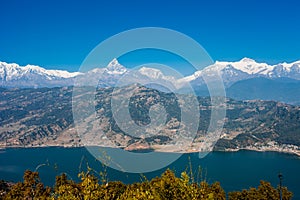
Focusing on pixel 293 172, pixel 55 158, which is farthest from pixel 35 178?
pixel 55 158

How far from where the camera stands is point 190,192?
481 inches

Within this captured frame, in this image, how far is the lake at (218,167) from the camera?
112 metres

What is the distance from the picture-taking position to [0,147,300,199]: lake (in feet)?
366

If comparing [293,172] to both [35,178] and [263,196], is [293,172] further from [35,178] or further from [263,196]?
[35,178]

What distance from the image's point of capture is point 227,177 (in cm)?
11938

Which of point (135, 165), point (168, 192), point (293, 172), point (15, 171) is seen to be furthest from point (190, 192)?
point (15, 171)

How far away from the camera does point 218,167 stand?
138750 mm

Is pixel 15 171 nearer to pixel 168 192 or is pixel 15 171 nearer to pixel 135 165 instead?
pixel 135 165

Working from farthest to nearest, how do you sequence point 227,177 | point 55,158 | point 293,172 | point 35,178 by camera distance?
1. point 55,158
2. point 293,172
3. point 227,177
4. point 35,178

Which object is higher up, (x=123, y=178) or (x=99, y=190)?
(x=99, y=190)

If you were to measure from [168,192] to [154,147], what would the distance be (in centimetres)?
18644

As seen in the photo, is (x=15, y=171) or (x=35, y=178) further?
(x=15, y=171)

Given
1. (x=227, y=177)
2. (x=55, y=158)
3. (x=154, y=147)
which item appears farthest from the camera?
(x=154, y=147)

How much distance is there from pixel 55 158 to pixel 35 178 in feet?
454
